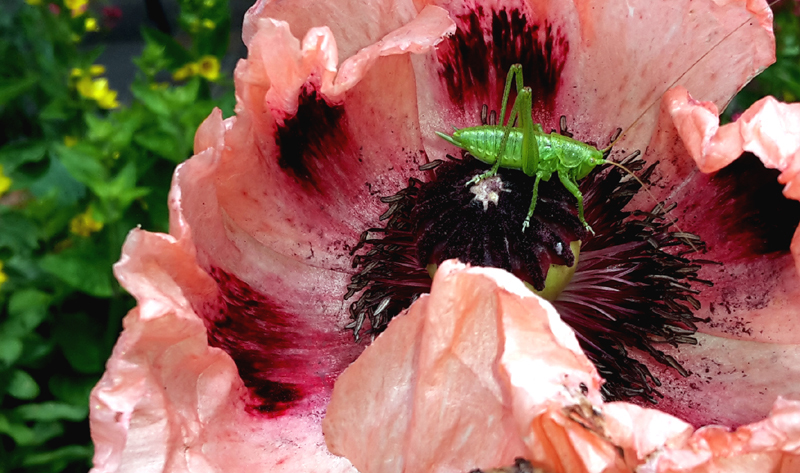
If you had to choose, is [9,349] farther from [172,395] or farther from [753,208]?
[753,208]

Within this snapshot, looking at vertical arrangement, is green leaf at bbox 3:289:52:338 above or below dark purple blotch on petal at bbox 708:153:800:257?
below

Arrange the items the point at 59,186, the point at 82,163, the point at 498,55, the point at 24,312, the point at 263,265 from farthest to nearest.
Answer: the point at 59,186
the point at 82,163
the point at 24,312
the point at 498,55
the point at 263,265

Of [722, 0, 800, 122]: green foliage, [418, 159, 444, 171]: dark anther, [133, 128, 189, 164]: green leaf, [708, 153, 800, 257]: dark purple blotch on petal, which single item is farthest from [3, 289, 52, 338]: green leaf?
[722, 0, 800, 122]: green foliage

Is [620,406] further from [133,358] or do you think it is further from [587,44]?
[587,44]

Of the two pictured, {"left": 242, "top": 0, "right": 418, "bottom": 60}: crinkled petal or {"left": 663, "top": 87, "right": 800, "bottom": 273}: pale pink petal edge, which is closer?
{"left": 663, "top": 87, "right": 800, "bottom": 273}: pale pink petal edge

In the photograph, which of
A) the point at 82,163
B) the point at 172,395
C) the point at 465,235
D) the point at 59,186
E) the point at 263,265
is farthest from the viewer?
the point at 59,186

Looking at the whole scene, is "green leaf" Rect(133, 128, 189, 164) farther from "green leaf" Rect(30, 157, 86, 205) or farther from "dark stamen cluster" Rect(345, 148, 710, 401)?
"dark stamen cluster" Rect(345, 148, 710, 401)

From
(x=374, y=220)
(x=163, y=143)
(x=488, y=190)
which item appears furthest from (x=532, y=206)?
(x=163, y=143)
